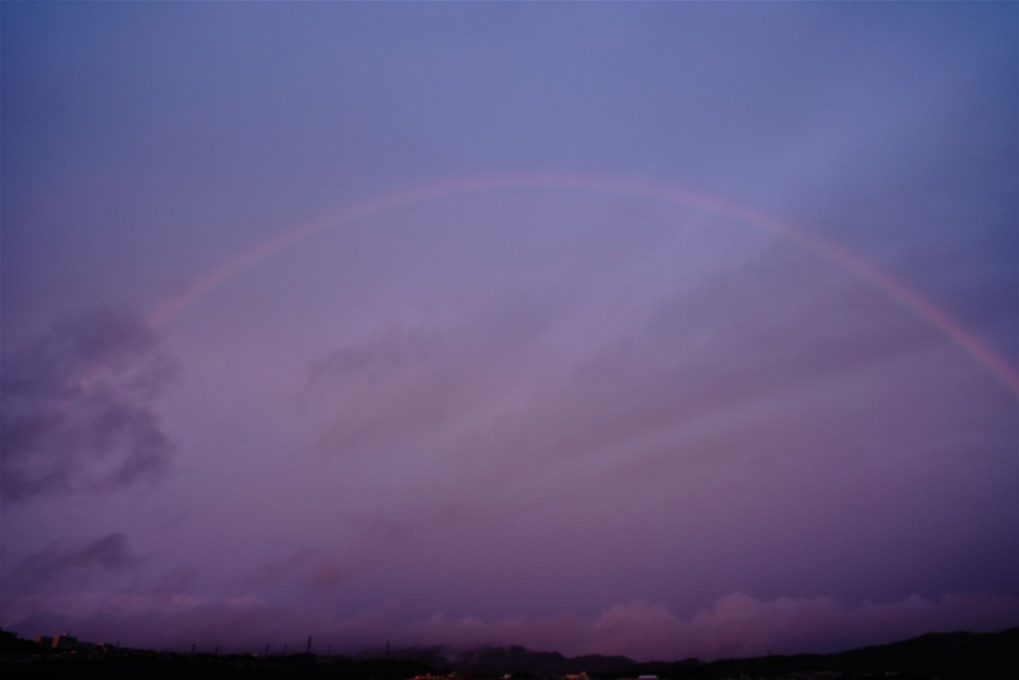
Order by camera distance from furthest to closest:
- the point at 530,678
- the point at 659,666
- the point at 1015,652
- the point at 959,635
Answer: the point at 659,666 → the point at 959,635 → the point at 530,678 → the point at 1015,652

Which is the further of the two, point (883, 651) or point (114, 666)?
point (883, 651)

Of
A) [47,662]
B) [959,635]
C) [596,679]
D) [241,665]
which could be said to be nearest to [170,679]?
[47,662]

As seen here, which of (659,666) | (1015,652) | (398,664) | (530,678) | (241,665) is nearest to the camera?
(1015,652)

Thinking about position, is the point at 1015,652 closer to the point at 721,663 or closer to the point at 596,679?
the point at 721,663

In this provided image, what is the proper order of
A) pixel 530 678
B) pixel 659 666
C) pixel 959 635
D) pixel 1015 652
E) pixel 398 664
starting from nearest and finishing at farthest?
pixel 1015 652 < pixel 530 678 < pixel 959 635 < pixel 659 666 < pixel 398 664

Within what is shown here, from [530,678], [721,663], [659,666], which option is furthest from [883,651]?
[530,678]

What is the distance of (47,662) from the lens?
93562mm

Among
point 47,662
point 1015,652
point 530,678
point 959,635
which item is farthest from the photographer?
point 959,635

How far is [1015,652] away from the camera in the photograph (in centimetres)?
10875

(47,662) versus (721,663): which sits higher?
(47,662)

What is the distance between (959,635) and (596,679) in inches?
3036

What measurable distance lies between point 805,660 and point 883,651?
16247 mm

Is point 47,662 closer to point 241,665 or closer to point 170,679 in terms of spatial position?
point 170,679

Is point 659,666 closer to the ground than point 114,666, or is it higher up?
closer to the ground
